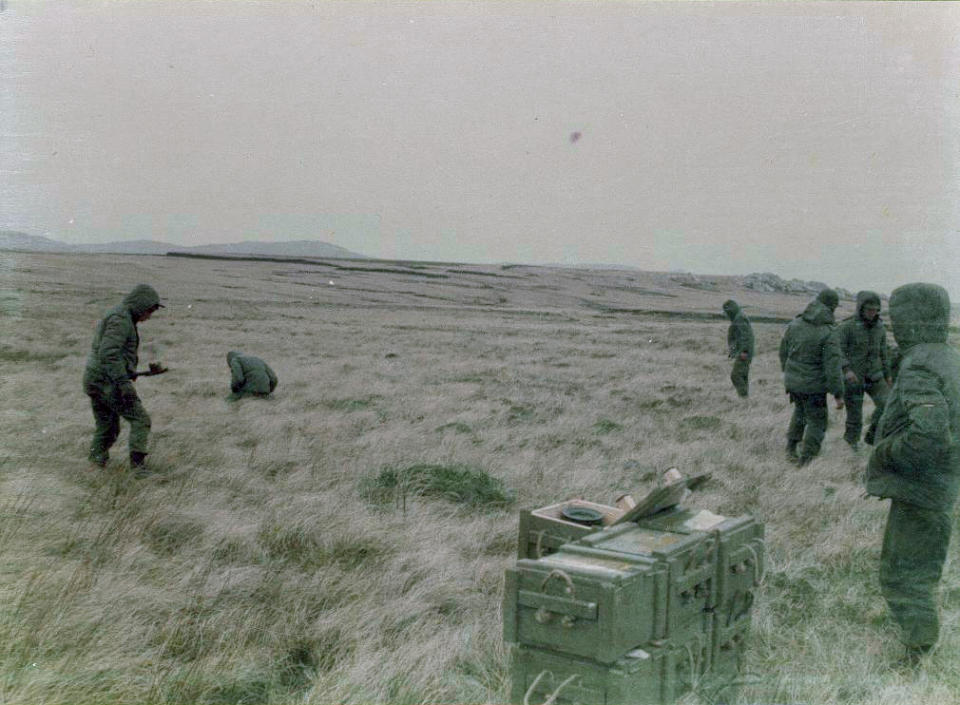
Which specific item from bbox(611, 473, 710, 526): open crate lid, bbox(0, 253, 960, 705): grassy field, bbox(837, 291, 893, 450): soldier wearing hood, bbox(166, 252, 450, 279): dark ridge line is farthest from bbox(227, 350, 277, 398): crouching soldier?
bbox(166, 252, 450, 279): dark ridge line

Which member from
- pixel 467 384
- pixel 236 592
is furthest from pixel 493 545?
pixel 467 384

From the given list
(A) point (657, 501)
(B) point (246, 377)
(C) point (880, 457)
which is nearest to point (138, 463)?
(B) point (246, 377)

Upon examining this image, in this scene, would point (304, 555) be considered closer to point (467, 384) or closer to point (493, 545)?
point (493, 545)

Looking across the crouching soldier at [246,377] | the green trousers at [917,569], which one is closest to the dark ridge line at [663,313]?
the crouching soldier at [246,377]

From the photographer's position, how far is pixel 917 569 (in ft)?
14.5

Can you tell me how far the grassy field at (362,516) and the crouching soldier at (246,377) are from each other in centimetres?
38

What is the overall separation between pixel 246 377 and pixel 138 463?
15.2ft

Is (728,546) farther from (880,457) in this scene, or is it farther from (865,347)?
(865,347)

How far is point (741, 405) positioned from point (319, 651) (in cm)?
1020

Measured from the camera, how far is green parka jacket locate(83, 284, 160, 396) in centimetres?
764

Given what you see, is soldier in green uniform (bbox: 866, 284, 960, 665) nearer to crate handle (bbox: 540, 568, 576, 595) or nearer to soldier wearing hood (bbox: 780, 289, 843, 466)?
crate handle (bbox: 540, 568, 576, 595)

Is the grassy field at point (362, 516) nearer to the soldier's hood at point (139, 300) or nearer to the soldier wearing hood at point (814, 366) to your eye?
the soldier wearing hood at point (814, 366)

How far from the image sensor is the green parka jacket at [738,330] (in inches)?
520

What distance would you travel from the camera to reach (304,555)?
5824 millimetres
